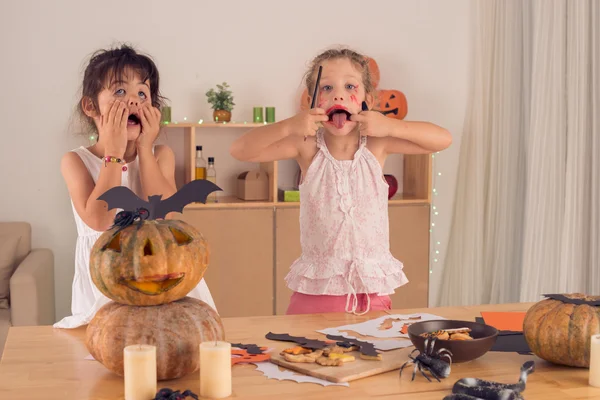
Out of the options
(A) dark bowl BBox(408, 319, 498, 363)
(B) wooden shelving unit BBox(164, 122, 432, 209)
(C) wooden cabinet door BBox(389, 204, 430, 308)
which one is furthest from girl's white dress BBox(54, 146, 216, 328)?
(C) wooden cabinet door BBox(389, 204, 430, 308)

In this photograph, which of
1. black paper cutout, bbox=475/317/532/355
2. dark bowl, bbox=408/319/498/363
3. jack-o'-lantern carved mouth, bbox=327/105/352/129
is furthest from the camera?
jack-o'-lantern carved mouth, bbox=327/105/352/129

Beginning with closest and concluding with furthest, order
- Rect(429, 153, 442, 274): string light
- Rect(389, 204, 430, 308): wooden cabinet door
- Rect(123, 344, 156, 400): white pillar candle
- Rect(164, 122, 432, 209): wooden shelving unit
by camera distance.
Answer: Rect(123, 344, 156, 400): white pillar candle < Rect(164, 122, 432, 209): wooden shelving unit < Rect(389, 204, 430, 308): wooden cabinet door < Rect(429, 153, 442, 274): string light

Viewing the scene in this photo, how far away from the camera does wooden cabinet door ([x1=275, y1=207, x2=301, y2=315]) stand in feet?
14.6

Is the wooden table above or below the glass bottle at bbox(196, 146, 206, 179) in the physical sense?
below

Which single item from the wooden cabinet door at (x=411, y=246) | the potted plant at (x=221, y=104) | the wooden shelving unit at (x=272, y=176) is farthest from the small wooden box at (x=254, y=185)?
the wooden cabinet door at (x=411, y=246)

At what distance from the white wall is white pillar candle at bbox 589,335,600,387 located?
3450mm

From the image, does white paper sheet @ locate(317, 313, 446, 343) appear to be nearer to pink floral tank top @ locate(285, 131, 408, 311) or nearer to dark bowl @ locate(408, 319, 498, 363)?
dark bowl @ locate(408, 319, 498, 363)

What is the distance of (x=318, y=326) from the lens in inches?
72.6

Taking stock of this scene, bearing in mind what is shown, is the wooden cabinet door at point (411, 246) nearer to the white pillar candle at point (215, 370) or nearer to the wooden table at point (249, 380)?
the wooden table at point (249, 380)

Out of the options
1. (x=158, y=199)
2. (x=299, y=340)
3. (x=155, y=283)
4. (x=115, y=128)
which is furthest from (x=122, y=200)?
(x=115, y=128)

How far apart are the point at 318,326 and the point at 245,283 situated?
264 centimetres

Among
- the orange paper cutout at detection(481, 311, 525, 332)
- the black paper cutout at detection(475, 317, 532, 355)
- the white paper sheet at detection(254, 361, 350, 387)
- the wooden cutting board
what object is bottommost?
the white paper sheet at detection(254, 361, 350, 387)

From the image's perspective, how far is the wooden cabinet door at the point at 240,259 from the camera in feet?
14.4

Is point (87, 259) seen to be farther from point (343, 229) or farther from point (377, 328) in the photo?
point (377, 328)
